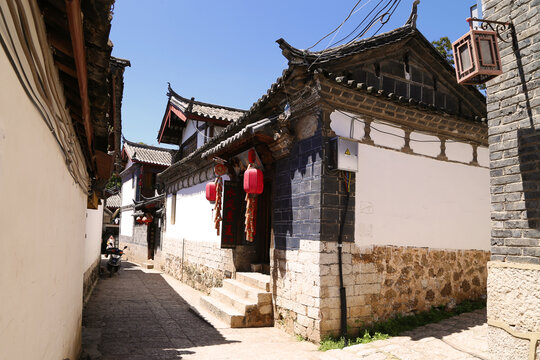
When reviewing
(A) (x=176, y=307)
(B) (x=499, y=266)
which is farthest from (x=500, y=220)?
(A) (x=176, y=307)

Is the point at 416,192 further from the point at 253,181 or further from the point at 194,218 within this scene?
the point at 194,218

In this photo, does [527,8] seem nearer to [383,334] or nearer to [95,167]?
[383,334]

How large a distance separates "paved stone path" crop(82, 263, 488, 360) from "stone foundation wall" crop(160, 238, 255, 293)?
1.40 metres

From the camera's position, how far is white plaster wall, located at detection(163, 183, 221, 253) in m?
11.2

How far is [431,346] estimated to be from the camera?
5.64 meters

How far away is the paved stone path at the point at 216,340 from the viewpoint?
5.52 metres

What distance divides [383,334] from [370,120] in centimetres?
379

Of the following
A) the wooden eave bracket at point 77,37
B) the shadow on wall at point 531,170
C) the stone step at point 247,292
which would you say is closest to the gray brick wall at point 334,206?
the stone step at point 247,292

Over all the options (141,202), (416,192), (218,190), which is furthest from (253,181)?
(141,202)

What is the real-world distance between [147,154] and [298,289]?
19.7 m

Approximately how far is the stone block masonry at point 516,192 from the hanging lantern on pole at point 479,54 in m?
0.32

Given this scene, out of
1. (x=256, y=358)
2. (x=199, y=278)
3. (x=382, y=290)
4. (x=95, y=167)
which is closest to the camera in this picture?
(x=256, y=358)

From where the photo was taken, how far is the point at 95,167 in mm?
6289

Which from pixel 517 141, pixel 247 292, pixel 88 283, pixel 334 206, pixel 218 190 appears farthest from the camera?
pixel 88 283
